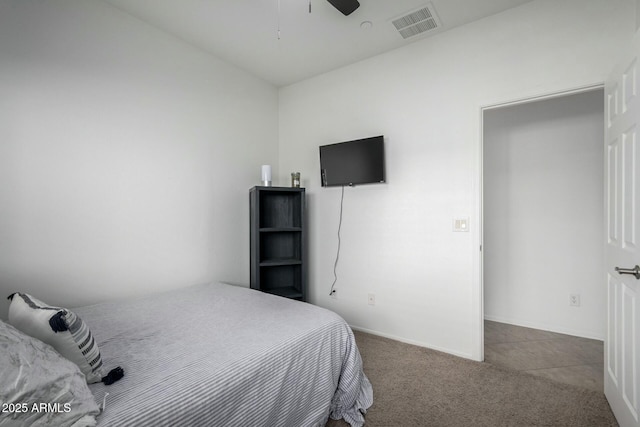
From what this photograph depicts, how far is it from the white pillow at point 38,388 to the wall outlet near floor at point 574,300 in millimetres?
3800

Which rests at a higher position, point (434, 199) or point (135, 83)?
point (135, 83)

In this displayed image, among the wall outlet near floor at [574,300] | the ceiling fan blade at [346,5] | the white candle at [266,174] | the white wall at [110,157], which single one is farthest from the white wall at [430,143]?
the wall outlet near floor at [574,300]

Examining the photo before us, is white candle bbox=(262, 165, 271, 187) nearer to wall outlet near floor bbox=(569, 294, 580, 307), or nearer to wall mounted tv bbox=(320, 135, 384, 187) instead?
wall mounted tv bbox=(320, 135, 384, 187)

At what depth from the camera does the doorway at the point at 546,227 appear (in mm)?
2854

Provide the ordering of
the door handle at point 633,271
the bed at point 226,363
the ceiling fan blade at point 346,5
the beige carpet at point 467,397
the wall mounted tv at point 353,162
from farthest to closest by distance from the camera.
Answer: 1. the wall mounted tv at point 353,162
2. the ceiling fan blade at point 346,5
3. the beige carpet at point 467,397
4. the door handle at point 633,271
5. the bed at point 226,363

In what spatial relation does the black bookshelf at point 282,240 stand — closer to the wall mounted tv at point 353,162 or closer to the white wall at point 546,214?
the wall mounted tv at point 353,162

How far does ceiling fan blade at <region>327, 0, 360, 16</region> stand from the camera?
1.97 m

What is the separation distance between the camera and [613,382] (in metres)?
1.74

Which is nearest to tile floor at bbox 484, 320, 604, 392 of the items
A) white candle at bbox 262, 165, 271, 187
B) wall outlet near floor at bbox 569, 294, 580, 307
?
wall outlet near floor at bbox 569, 294, 580, 307

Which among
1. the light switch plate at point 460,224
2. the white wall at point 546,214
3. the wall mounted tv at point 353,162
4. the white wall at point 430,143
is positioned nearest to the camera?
the white wall at point 430,143

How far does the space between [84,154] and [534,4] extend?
3.34 meters

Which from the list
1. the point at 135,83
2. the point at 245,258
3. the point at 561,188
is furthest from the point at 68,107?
the point at 561,188

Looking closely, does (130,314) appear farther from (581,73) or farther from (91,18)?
(581,73)

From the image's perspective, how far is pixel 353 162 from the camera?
292cm
